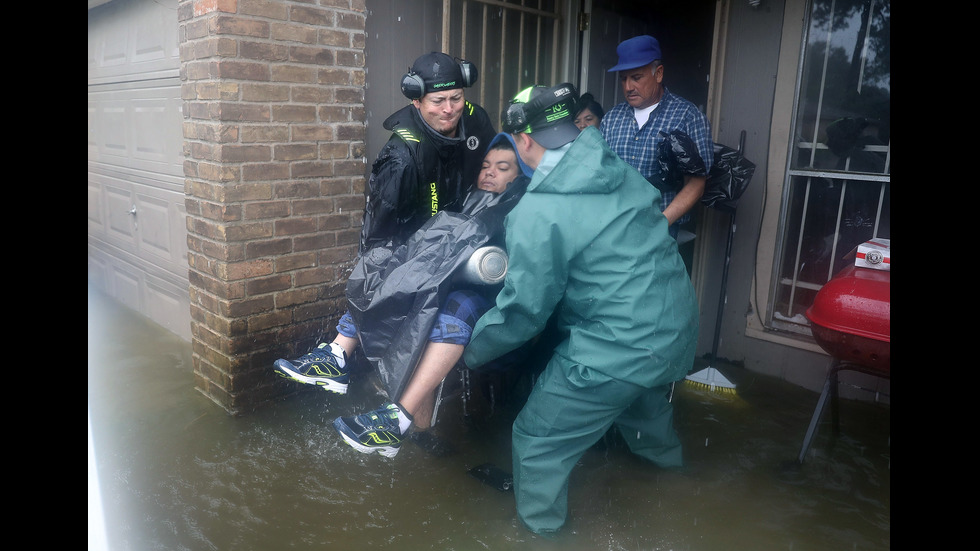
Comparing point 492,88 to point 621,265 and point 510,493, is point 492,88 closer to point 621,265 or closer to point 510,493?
point 621,265

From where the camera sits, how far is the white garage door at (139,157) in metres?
4.71

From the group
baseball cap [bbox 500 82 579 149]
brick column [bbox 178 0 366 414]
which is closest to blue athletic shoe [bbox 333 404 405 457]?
brick column [bbox 178 0 366 414]

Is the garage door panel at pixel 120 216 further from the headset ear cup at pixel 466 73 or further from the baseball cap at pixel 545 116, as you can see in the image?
the baseball cap at pixel 545 116

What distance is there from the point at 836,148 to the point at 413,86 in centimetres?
257

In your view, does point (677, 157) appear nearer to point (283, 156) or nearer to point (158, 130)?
point (283, 156)

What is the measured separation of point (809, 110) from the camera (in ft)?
13.3

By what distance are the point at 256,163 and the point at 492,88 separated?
177 centimetres

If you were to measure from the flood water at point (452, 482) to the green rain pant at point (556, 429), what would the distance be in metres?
0.12

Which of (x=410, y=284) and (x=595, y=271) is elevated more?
(x=595, y=271)

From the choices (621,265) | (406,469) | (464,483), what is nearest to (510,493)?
(464,483)

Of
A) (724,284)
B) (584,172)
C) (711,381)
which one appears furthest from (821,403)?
(584,172)

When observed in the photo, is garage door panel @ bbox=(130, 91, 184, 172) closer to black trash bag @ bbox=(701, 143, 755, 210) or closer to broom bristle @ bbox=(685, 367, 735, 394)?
black trash bag @ bbox=(701, 143, 755, 210)

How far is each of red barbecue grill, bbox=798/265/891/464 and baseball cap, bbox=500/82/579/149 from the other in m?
1.33

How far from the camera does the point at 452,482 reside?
10.1 feet
